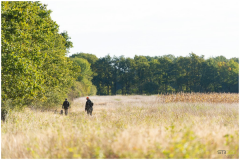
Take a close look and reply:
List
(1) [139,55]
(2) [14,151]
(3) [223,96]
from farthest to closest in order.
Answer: (1) [139,55] → (3) [223,96] → (2) [14,151]

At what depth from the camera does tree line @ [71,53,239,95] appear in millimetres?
82000

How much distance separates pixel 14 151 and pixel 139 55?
8823 centimetres

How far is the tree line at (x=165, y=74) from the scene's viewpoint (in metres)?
82.0

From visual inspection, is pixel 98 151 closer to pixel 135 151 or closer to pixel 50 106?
pixel 135 151

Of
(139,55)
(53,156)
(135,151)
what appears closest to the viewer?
(135,151)

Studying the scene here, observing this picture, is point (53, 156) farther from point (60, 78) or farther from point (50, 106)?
point (50, 106)

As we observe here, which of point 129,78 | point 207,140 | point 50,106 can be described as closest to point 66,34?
point 50,106

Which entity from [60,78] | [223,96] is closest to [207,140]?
[60,78]

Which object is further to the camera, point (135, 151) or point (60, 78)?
point (60, 78)

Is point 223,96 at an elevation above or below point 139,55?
below

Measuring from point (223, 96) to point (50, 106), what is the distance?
18.6 m

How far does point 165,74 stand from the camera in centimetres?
8838

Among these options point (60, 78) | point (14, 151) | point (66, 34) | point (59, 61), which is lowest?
point (14, 151)

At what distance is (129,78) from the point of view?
8606 centimetres
